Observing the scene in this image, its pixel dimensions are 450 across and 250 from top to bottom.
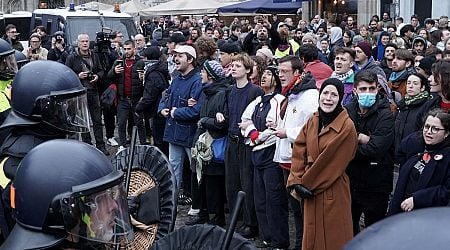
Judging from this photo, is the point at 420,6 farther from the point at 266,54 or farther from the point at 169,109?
the point at 169,109

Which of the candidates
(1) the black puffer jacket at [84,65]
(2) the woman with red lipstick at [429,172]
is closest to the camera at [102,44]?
(1) the black puffer jacket at [84,65]

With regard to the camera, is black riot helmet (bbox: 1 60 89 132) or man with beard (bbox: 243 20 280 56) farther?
man with beard (bbox: 243 20 280 56)

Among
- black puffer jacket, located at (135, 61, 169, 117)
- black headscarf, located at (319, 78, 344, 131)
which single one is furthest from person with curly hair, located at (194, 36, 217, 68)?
black headscarf, located at (319, 78, 344, 131)

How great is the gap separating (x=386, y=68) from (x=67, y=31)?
739cm

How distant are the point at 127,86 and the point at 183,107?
305 cm

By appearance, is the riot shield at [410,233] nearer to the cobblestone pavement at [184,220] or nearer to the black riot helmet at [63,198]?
the black riot helmet at [63,198]

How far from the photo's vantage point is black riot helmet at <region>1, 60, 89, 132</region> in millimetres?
4051

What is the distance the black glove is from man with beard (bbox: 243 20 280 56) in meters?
6.08

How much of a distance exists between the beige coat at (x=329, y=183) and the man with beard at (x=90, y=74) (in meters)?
5.47

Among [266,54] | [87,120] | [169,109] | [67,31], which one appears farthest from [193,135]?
[67,31]

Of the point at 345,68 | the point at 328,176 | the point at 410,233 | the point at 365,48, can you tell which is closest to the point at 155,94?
the point at 365,48

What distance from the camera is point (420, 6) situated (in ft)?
68.4

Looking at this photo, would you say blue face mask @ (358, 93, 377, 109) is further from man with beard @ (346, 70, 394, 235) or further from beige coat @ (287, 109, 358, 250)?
beige coat @ (287, 109, 358, 250)

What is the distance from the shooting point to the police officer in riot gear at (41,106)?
401cm
